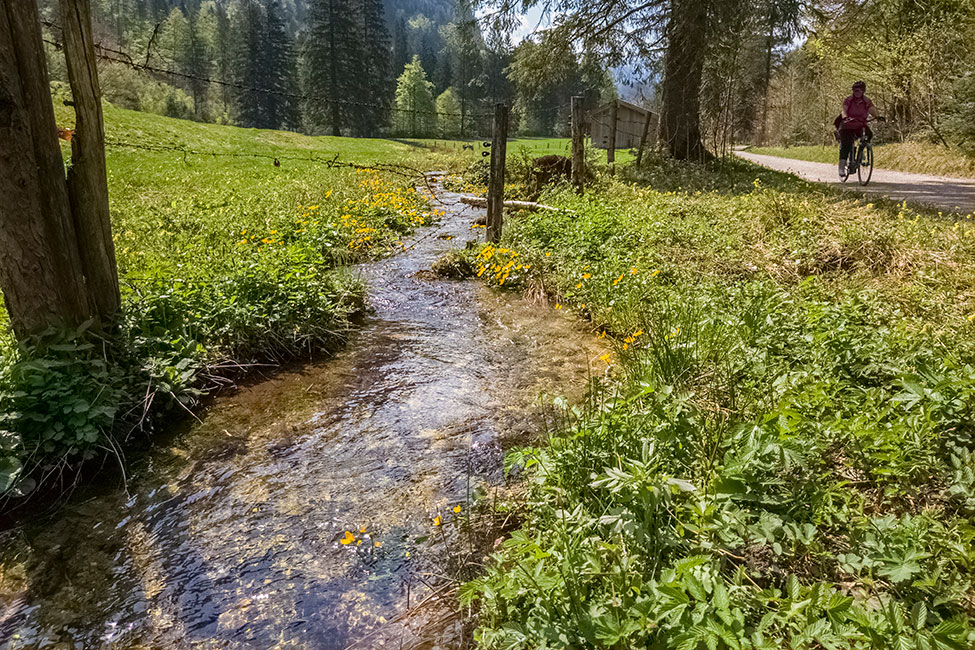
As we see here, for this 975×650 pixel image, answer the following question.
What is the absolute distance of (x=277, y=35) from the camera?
2237 inches

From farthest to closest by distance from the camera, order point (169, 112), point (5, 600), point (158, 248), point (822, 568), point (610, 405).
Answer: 1. point (169, 112)
2. point (158, 248)
3. point (610, 405)
4. point (5, 600)
5. point (822, 568)

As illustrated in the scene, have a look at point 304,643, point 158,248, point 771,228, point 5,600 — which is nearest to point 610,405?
point 304,643

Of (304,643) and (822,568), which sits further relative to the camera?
(304,643)

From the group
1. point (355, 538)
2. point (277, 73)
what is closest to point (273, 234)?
point (355, 538)

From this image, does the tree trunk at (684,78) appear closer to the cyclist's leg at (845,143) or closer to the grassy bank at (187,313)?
the cyclist's leg at (845,143)

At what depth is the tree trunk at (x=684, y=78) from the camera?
12883mm

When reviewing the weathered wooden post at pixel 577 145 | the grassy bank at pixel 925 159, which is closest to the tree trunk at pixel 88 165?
the weathered wooden post at pixel 577 145

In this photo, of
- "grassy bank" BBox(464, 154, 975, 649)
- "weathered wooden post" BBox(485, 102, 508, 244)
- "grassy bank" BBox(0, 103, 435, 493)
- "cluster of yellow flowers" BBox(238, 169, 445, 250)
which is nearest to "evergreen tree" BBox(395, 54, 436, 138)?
"cluster of yellow flowers" BBox(238, 169, 445, 250)

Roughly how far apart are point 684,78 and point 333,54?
144 feet

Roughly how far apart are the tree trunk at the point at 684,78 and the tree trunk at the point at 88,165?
1273cm

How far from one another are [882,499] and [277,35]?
221 ft

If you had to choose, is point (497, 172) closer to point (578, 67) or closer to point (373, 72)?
point (578, 67)

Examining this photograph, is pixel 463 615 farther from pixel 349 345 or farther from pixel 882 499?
pixel 349 345

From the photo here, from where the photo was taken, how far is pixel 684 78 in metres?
14.3
